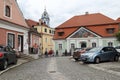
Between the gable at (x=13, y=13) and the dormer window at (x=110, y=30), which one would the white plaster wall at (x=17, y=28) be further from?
the dormer window at (x=110, y=30)

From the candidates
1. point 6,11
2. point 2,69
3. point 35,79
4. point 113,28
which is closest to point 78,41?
point 113,28

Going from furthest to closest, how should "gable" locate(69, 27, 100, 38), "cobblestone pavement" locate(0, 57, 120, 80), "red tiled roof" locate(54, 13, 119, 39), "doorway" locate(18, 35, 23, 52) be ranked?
"gable" locate(69, 27, 100, 38), "red tiled roof" locate(54, 13, 119, 39), "doorway" locate(18, 35, 23, 52), "cobblestone pavement" locate(0, 57, 120, 80)

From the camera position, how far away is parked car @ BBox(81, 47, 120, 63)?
2172cm

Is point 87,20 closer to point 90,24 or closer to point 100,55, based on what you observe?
point 90,24

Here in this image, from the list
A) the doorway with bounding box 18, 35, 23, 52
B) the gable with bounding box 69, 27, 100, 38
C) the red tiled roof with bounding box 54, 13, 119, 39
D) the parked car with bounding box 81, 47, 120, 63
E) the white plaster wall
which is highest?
the red tiled roof with bounding box 54, 13, 119, 39

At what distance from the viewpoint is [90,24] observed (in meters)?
59.6

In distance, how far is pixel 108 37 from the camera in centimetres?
5669

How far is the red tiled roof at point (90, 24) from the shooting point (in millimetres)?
57125

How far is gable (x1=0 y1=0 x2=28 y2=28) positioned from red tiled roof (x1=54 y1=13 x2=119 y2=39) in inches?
1118

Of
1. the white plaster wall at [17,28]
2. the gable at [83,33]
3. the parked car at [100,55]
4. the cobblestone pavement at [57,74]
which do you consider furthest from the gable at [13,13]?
the gable at [83,33]

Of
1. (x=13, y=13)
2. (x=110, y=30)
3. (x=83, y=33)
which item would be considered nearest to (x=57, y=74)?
(x=13, y=13)

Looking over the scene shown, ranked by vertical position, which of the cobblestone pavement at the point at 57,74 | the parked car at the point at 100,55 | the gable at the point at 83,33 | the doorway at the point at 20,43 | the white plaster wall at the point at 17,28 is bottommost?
the cobblestone pavement at the point at 57,74

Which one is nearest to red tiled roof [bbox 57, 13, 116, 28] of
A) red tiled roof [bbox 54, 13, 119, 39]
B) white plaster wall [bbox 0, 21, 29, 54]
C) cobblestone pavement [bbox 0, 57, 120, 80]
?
red tiled roof [bbox 54, 13, 119, 39]

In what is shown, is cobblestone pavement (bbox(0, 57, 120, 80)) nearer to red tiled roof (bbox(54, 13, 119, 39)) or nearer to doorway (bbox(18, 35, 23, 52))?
doorway (bbox(18, 35, 23, 52))
